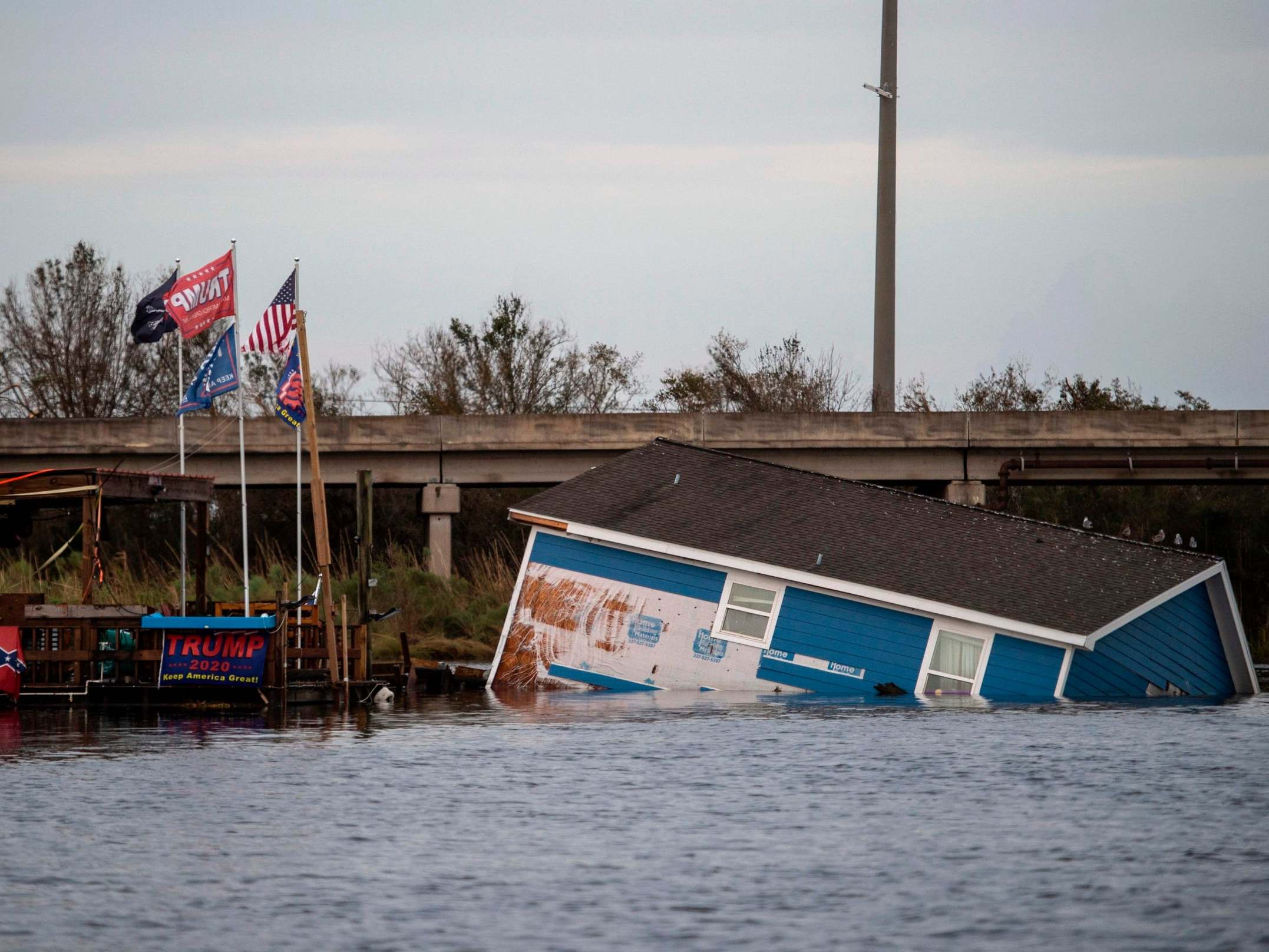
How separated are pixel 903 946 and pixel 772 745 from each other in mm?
11512

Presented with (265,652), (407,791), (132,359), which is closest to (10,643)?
(265,652)

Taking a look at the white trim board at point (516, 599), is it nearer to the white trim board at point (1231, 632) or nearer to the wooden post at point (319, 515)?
the wooden post at point (319, 515)

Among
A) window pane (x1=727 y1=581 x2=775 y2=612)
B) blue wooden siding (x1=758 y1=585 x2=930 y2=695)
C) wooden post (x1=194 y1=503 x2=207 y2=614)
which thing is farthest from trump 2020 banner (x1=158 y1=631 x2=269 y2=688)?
blue wooden siding (x1=758 y1=585 x2=930 y2=695)

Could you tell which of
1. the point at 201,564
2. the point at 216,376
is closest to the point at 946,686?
the point at 201,564

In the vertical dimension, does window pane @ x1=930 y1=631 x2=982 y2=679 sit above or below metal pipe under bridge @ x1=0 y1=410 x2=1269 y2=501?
below

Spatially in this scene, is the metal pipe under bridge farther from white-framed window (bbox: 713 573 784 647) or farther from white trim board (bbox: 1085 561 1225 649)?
white-framed window (bbox: 713 573 784 647)

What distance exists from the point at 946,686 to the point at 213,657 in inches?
507

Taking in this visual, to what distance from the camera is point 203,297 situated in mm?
32438

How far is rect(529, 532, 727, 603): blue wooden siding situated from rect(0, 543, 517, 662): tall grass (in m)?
7.79

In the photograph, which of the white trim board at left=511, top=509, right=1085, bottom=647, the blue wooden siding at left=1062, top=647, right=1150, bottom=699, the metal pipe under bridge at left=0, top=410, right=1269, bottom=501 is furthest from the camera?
the metal pipe under bridge at left=0, top=410, right=1269, bottom=501

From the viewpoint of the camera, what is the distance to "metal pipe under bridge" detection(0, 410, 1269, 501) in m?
50.5

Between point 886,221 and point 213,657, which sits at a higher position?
point 886,221

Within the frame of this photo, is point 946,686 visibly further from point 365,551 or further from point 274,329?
point 274,329

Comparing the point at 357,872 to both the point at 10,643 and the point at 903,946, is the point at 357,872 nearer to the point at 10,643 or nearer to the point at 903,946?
the point at 903,946
